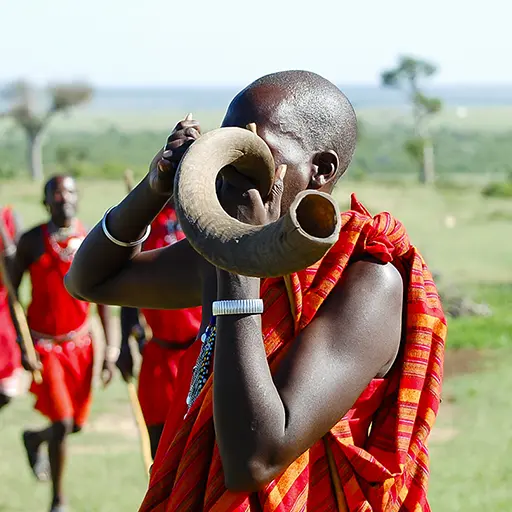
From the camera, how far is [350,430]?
8.09 feet

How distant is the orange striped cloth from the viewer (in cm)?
239

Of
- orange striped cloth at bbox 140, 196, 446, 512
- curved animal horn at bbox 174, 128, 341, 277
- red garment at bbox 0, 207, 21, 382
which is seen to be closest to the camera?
curved animal horn at bbox 174, 128, 341, 277

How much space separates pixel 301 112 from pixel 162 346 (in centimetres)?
377

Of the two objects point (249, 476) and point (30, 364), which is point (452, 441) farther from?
point (249, 476)

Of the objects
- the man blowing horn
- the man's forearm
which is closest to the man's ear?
the man blowing horn

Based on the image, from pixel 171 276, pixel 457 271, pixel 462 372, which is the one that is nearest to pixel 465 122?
pixel 457 271

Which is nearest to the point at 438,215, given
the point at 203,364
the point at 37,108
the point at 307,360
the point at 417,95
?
the point at 417,95

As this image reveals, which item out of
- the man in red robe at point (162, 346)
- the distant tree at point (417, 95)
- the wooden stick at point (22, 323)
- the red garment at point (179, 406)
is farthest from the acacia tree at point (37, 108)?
the red garment at point (179, 406)

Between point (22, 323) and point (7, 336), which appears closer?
point (22, 323)

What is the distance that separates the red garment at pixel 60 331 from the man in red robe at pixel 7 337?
332mm

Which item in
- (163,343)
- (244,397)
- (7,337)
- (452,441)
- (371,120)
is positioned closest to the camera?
(244,397)

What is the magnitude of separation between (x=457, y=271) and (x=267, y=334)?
1571cm

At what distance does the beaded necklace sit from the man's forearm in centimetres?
20

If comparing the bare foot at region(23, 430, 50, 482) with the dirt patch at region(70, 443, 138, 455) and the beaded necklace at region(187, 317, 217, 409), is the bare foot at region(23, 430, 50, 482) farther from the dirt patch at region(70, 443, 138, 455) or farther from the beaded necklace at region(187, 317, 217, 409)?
the beaded necklace at region(187, 317, 217, 409)
